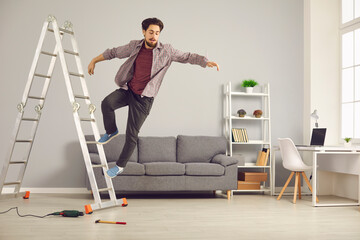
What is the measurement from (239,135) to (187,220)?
2.62m

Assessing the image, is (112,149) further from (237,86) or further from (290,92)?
(290,92)

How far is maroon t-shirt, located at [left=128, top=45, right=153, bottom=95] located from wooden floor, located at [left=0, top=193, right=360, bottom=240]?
1327 mm

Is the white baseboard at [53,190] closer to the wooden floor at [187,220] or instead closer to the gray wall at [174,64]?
the gray wall at [174,64]

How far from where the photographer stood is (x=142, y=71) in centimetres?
460

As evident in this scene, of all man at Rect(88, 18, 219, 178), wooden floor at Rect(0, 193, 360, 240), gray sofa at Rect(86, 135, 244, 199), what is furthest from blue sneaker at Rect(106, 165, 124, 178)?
gray sofa at Rect(86, 135, 244, 199)

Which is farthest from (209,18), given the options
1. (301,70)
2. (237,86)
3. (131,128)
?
(131,128)

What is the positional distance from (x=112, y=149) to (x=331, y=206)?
3036 millimetres

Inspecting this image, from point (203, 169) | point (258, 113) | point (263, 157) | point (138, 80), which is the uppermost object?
point (138, 80)

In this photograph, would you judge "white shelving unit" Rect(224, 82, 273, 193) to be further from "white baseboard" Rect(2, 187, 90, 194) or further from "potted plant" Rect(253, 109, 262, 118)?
"white baseboard" Rect(2, 187, 90, 194)

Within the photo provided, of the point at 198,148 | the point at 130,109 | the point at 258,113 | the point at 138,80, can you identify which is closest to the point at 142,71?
the point at 138,80

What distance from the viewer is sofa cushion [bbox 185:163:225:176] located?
20.1ft

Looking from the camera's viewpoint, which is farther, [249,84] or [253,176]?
[249,84]

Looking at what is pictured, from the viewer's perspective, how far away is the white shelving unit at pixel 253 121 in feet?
22.4

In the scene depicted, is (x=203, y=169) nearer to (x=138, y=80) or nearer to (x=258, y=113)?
(x=258, y=113)
